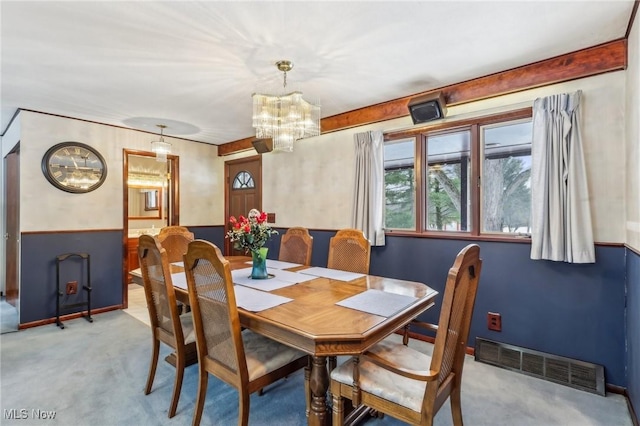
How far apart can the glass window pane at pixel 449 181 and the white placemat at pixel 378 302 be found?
147 cm

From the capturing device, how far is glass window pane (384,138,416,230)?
132 inches

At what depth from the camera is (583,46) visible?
2.25 m

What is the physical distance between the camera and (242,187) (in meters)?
5.23

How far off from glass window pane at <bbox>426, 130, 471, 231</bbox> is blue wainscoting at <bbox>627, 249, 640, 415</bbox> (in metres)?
1.14

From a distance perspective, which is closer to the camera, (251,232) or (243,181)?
(251,232)

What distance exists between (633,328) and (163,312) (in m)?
2.92

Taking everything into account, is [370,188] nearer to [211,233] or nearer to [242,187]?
[242,187]

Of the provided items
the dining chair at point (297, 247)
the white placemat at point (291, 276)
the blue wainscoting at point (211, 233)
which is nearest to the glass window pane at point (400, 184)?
the dining chair at point (297, 247)

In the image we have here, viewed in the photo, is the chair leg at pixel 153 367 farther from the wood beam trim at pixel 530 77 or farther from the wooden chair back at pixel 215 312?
the wood beam trim at pixel 530 77

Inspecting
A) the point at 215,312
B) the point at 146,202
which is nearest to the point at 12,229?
the point at 146,202

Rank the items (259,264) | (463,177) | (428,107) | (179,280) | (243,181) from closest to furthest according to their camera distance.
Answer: (179,280)
(259,264)
(428,107)
(463,177)
(243,181)

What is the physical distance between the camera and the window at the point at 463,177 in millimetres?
2734

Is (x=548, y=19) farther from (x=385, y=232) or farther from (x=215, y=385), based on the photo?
(x=215, y=385)

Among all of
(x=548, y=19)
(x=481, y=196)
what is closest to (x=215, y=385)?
(x=481, y=196)
